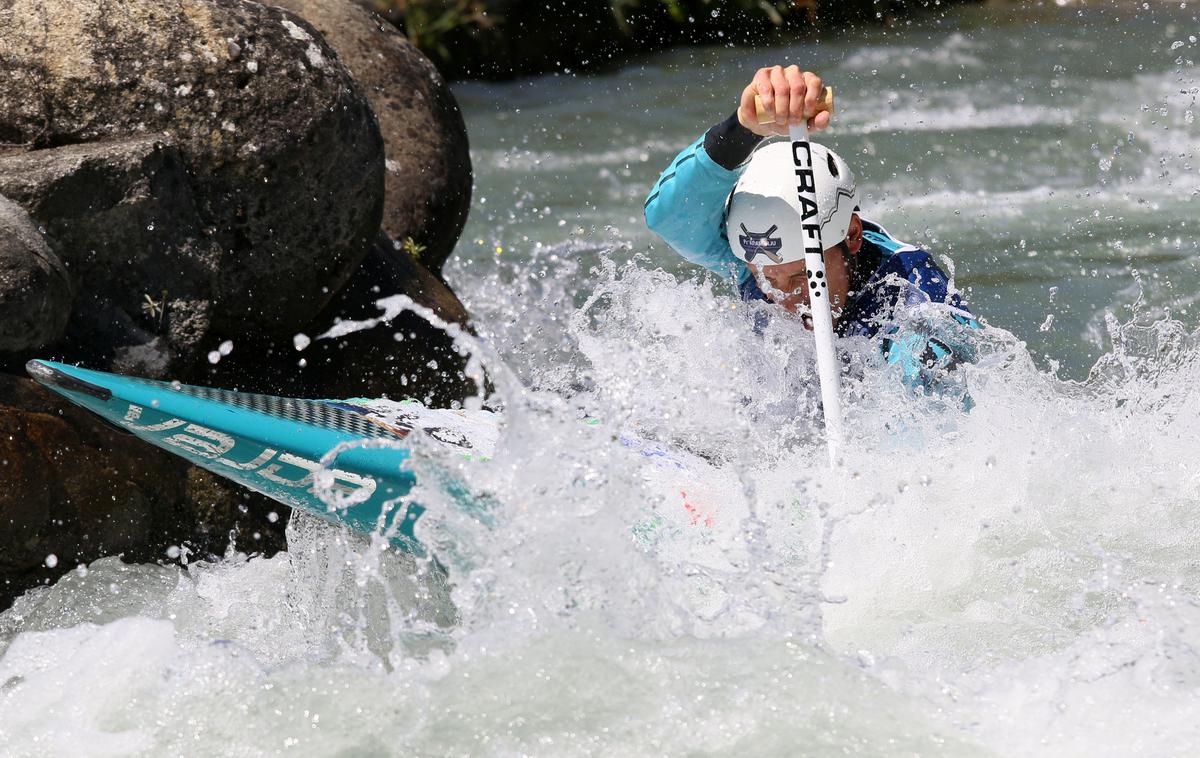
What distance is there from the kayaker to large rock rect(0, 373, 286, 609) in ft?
5.72

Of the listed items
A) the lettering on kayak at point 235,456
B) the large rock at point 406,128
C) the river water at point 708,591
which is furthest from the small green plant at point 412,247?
the lettering on kayak at point 235,456

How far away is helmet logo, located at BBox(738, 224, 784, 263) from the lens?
14.0ft

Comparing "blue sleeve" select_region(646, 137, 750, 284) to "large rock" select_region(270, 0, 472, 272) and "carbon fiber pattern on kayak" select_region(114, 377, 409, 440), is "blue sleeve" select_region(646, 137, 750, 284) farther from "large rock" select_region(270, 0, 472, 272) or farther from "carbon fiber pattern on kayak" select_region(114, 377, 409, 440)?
"large rock" select_region(270, 0, 472, 272)

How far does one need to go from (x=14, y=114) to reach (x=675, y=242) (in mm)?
2140

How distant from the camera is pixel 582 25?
1373 cm

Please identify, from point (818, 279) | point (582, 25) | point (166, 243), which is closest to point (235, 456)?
point (166, 243)

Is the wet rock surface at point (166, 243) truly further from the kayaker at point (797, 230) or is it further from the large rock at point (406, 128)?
the kayaker at point (797, 230)

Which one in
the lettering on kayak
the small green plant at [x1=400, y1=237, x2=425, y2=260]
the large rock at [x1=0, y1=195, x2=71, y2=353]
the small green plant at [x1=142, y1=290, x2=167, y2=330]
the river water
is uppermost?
the large rock at [x1=0, y1=195, x2=71, y2=353]

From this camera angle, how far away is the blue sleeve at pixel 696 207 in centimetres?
440

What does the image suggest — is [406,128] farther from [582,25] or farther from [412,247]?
[582,25]

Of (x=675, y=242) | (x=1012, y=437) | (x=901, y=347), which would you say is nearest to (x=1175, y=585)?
(x=1012, y=437)

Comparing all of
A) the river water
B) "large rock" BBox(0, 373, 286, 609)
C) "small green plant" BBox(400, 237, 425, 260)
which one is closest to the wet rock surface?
"large rock" BBox(0, 373, 286, 609)

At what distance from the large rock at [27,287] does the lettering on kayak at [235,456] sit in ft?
1.67

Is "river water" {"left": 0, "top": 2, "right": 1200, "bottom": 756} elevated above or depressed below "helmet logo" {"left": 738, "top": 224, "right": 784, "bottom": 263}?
below
